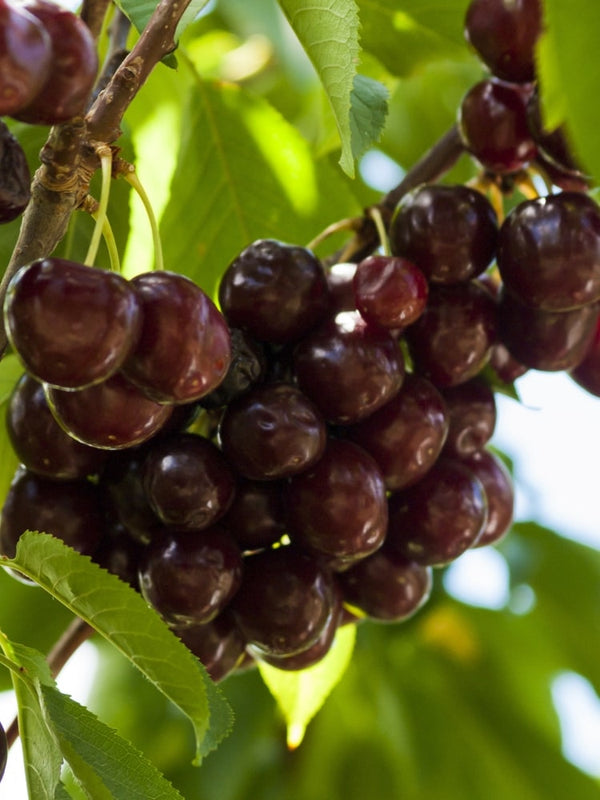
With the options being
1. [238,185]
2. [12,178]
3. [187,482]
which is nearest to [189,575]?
[187,482]

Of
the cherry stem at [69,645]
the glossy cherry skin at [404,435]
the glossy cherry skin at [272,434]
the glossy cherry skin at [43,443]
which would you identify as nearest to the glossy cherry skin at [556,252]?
the glossy cherry skin at [404,435]

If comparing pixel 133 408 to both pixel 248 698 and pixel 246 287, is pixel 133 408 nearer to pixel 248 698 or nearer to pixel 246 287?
pixel 246 287

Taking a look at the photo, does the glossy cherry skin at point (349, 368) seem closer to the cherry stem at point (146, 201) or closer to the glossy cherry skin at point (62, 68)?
the cherry stem at point (146, 201)

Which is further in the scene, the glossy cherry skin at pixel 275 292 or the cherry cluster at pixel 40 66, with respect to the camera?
the glossy cherry skin at pixel 275 292

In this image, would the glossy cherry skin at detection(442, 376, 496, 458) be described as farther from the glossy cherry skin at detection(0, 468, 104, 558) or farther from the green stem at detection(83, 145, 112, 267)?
the green stem at detection(83, 145, 112, 267)

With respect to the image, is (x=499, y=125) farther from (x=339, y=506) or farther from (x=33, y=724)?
(x=33, y=724)

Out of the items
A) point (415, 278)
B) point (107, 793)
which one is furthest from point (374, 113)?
point (107, 793)
